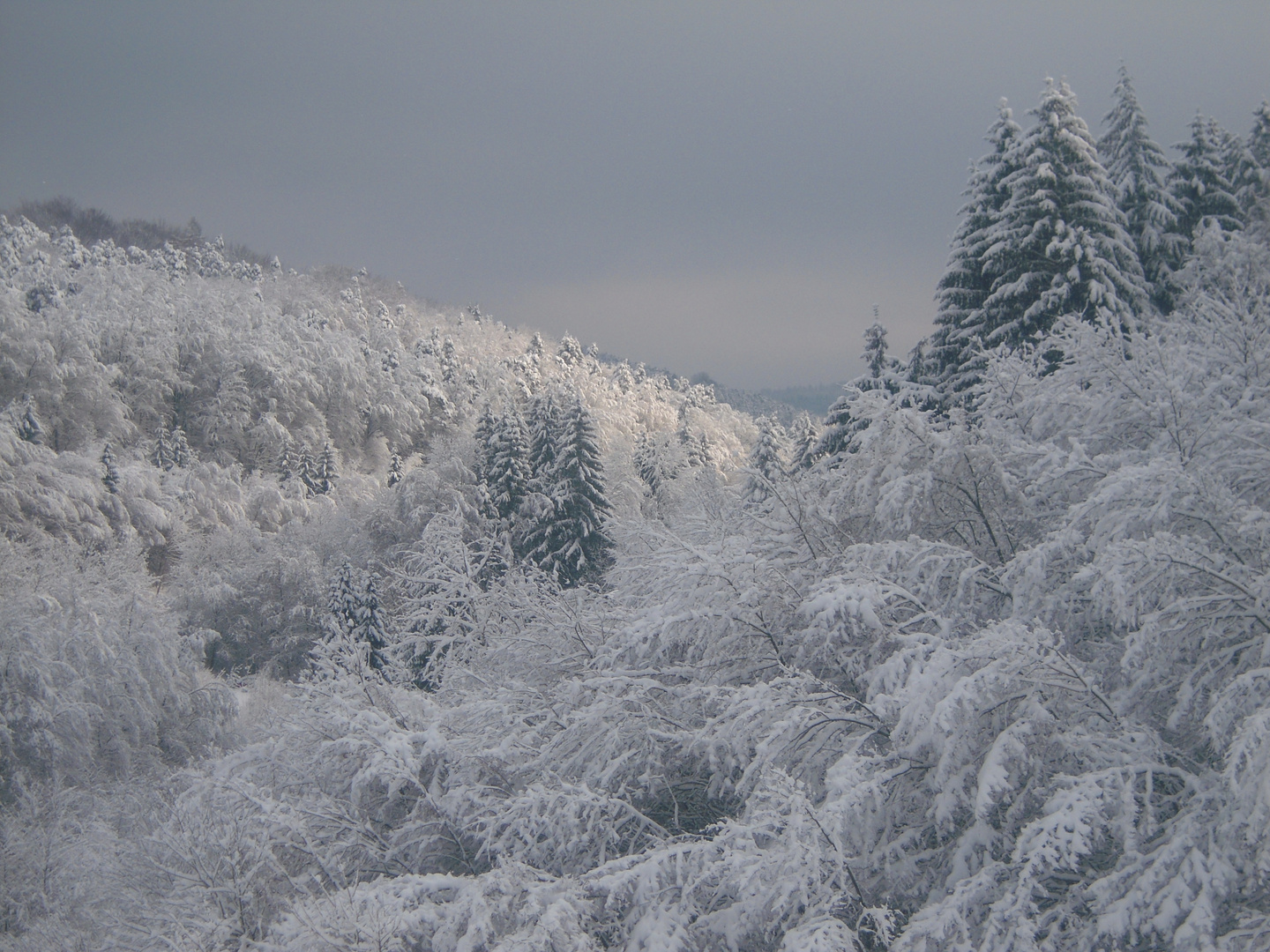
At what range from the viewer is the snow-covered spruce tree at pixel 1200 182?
784 inches

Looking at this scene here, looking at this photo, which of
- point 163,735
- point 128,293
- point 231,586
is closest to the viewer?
point 163,735

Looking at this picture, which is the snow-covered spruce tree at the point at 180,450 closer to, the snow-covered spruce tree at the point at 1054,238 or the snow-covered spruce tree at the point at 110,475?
the snow-covered spruce tree at the point at 110,475

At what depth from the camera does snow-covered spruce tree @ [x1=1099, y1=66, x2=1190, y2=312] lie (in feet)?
61.4

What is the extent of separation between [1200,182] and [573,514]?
22485 mm

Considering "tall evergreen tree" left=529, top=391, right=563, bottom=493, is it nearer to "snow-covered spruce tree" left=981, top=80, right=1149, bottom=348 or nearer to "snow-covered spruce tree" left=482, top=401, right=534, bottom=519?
"snow-covered spruce tree" left=482, top=401, right=534, bottom=519

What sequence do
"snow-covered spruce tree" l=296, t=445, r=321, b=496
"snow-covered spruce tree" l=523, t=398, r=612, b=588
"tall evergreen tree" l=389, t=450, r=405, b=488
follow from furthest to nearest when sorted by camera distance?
"tall evergreen tree" l=389, t=450, r=405, b=488 → "snow-covered spruce tree" l=296, t=445, r=321, b=496 → "snow-covered spruce tree" l=523, t=398, r=612, b=588

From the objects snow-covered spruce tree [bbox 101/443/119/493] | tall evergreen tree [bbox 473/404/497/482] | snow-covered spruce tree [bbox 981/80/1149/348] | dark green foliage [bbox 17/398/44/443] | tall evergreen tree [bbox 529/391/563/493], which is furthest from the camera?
dark green foliage [bbox 17/398/44/443]

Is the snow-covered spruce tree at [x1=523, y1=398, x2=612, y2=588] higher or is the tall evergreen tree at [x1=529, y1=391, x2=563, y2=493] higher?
the tall evergreen tree at [x1=529, y1=391, x2=563, y2=493]

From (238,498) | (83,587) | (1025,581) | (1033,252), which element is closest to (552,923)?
(1025,581)

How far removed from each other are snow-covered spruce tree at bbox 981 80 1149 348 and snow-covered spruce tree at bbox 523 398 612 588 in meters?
16.0

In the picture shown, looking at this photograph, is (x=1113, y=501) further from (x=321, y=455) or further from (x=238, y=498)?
(x=321, y=455)

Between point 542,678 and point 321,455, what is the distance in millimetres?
58986

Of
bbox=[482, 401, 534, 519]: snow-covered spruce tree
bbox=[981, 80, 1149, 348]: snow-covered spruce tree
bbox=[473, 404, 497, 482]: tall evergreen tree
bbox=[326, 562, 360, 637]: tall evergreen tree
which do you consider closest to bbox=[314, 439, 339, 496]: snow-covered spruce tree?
bbox=[473, 404, 497, 482]: tall evergreen tree

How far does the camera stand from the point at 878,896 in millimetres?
4684
